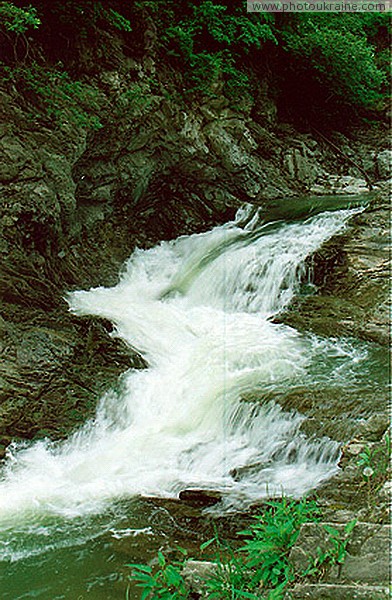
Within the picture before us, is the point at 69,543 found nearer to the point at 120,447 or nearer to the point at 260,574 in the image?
the point at 120,447

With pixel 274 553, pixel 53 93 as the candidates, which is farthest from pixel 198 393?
pixel 53 93

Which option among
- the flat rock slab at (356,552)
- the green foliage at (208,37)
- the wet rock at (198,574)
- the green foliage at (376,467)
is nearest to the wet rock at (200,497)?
the green foliage at (376,467)

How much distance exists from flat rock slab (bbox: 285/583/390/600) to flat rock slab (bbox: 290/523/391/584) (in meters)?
0.08

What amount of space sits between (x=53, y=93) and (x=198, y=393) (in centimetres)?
443

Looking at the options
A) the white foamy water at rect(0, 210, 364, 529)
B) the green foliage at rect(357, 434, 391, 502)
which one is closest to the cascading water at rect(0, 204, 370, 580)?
the white foamy water at rect(0, 210, 364, 529)

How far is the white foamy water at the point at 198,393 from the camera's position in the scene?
183 inches

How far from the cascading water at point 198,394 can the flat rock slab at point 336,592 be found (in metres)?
2.00

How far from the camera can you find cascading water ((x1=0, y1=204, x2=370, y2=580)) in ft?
15.1

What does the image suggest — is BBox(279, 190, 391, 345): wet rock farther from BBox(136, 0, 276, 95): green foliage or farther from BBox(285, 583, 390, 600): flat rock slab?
BBox(285, 583, 390, 600): flat rock slab

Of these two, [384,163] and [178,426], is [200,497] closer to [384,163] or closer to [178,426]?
[178,426]

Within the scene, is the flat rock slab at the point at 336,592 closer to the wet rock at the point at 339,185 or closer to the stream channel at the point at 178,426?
the stream channel at the point at 178,426

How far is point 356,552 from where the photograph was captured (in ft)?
7.39

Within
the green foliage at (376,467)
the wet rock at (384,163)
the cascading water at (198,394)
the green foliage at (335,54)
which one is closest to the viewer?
the green foliage at (376,467)

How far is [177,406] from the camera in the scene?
586 centimetres
